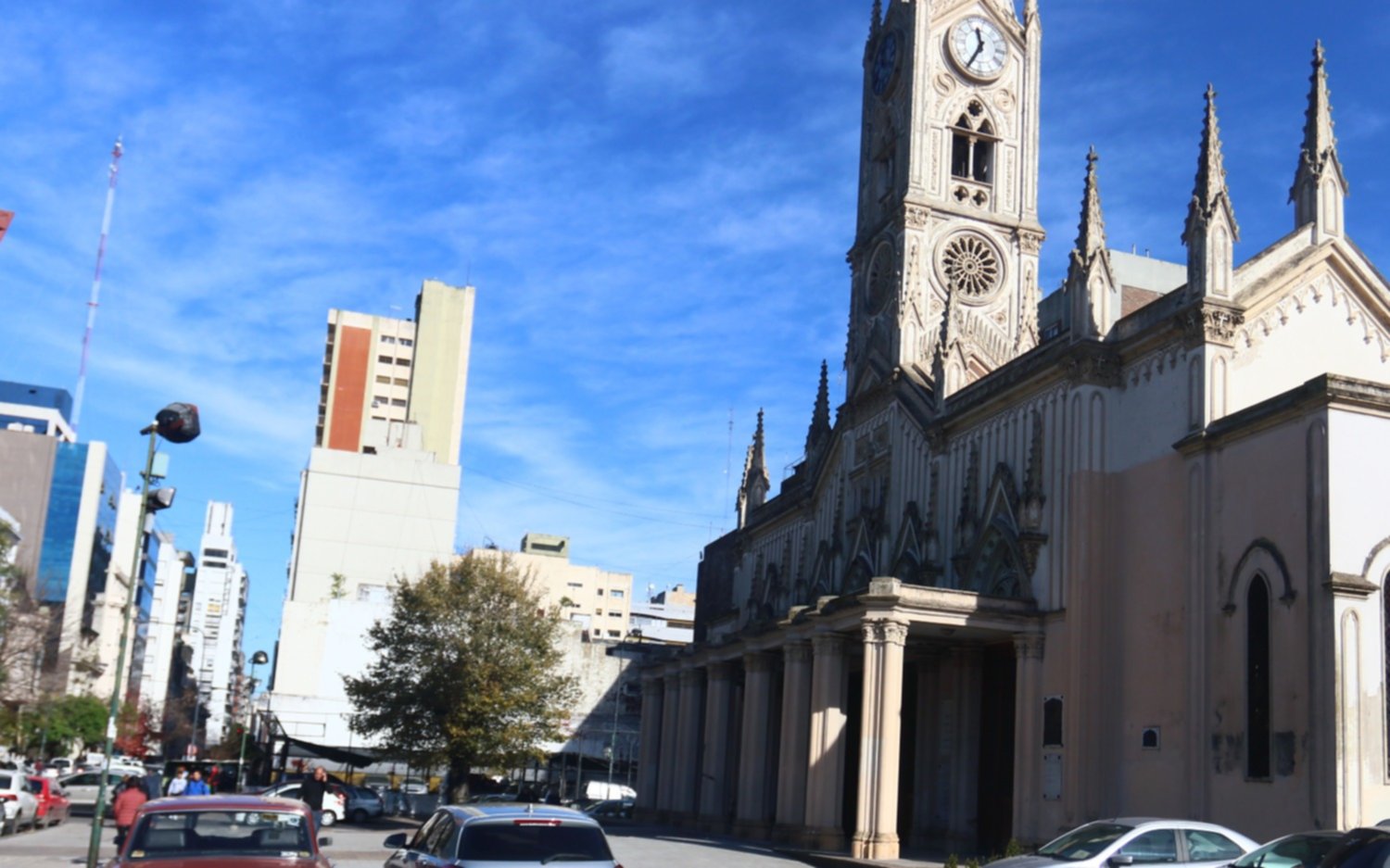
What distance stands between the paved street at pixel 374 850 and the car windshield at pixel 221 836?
32.4 ft

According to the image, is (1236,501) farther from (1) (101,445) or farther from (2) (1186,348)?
(1) (101,445)

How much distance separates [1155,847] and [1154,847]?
0.01 m

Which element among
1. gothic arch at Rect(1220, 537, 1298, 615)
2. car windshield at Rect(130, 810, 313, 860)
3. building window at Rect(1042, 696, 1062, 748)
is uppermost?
gothic arch at Rect(1220, 537, 1298, 615)

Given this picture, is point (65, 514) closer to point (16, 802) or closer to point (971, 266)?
point (16, 802)

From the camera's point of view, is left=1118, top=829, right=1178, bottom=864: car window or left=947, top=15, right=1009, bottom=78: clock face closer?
left=1118, top=829, right=1178, bottom=864: car window

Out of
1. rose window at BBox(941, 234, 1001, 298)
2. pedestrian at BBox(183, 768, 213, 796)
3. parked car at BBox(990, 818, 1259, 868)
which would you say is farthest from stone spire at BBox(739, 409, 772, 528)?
parked car at BBox(990, 818, 1259, 868)

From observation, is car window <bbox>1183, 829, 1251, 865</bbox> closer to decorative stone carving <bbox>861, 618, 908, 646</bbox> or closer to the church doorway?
decorative stone carving <bbox>861, 618, 908, 646</bbox>

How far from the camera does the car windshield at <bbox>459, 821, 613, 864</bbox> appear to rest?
42.3 ft

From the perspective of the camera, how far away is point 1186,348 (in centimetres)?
2941

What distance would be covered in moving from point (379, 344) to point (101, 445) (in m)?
26.6

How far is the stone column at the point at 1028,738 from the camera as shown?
30.8 m

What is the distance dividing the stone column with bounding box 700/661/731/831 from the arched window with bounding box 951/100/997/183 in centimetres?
1718

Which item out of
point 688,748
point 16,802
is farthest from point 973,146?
point 16,802

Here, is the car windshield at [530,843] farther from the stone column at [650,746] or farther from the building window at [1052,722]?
the stone column at [650,746]
